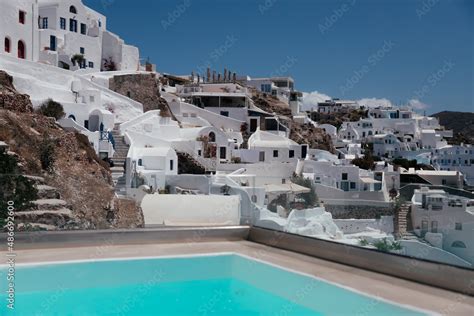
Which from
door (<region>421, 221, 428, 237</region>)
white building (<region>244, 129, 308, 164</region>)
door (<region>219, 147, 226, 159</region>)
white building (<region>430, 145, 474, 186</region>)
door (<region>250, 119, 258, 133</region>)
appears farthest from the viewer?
white building (<region>430, 145, 474, 186</region>)

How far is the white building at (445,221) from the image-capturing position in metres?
4.61

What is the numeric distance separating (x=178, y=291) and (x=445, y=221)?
2.93 metres

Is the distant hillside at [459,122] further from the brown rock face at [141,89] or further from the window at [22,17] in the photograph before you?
the window at [22,17]

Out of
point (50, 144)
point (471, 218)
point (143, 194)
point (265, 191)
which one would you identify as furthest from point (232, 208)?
point (50, 144)

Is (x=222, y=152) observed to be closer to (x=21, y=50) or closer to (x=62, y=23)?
(x=21, y=50)

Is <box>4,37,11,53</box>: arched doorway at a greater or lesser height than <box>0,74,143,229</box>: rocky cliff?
greater

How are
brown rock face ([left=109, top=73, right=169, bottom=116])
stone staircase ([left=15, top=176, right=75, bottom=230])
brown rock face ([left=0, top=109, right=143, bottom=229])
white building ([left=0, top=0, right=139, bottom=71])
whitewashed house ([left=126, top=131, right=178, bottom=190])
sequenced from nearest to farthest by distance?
stone staircase ([left=15, top=176, right=75, bottom=230]), brown rock face ([left=0, top=109, right=143, bottom=229]), whitewashed house ([left=126, top=131, right=178, bottom=190]), white building ([left=0, top=0, right=139, bottom=71]), brown rock face ([left=109, top=73, right=169, bottom=116])

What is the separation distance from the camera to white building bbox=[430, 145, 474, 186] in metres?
52.2

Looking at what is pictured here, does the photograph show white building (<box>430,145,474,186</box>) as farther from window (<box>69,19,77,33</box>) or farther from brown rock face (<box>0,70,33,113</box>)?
brown rock face (<box>0,70,33,113</box>)

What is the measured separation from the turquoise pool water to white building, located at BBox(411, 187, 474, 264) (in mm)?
958

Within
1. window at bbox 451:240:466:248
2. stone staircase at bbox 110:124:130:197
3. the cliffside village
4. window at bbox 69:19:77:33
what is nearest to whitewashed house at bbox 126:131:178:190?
the cliffside village

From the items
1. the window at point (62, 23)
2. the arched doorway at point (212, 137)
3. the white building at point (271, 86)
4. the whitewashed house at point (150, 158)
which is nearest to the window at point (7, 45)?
the whitewashed house at point (150, 158)

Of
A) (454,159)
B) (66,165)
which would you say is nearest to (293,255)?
(66,165)

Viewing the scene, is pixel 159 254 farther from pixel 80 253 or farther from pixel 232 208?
pixel 232 208
